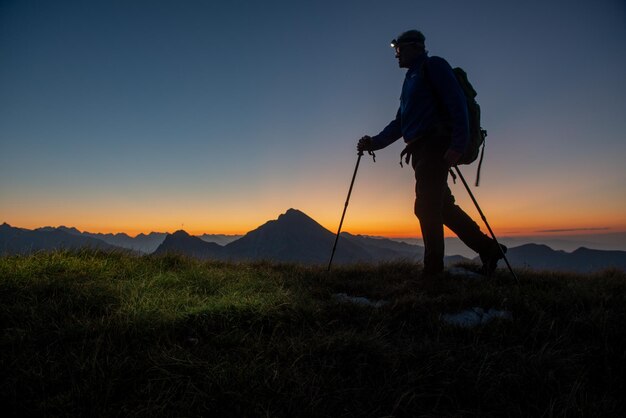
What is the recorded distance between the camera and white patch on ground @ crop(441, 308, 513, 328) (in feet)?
10.8

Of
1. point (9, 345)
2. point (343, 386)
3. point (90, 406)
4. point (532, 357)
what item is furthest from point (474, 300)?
point (9, 345)

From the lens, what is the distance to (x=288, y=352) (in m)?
2.41

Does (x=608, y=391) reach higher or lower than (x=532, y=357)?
lower

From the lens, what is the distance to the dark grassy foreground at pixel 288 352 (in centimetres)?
186

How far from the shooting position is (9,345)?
243cm

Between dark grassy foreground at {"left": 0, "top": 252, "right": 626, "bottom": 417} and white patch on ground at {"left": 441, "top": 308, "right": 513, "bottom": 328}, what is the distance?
115 mm

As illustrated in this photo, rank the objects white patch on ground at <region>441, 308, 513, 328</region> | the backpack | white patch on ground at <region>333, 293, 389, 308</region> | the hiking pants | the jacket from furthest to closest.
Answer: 1. the backpack
2. the hiking pants
3. the jacket
4. white patch on ground at <region>333, 293, 389, 308</region>
5. white patch on ground at <region>441, 308, 513, 328</region>

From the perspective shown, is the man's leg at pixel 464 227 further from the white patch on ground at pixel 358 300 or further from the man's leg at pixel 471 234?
the white patch on ground at pixel 358 300

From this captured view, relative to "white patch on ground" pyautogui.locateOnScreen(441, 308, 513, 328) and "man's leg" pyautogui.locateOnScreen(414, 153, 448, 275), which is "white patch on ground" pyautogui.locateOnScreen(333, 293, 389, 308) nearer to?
"white patch on ground" pyautogui.locateOnScreen(441, 308, 513, 328)

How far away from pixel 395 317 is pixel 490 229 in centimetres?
315

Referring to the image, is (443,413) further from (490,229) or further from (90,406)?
(490,229)

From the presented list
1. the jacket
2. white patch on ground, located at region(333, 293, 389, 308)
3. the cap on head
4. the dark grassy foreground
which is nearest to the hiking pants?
the jacket

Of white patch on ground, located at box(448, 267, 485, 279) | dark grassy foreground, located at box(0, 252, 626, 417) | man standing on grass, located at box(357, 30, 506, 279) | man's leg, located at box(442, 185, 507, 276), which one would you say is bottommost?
dark grassy foreground, located at box(0, 252, 626, 417)

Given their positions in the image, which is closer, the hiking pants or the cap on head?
the hiking pants
